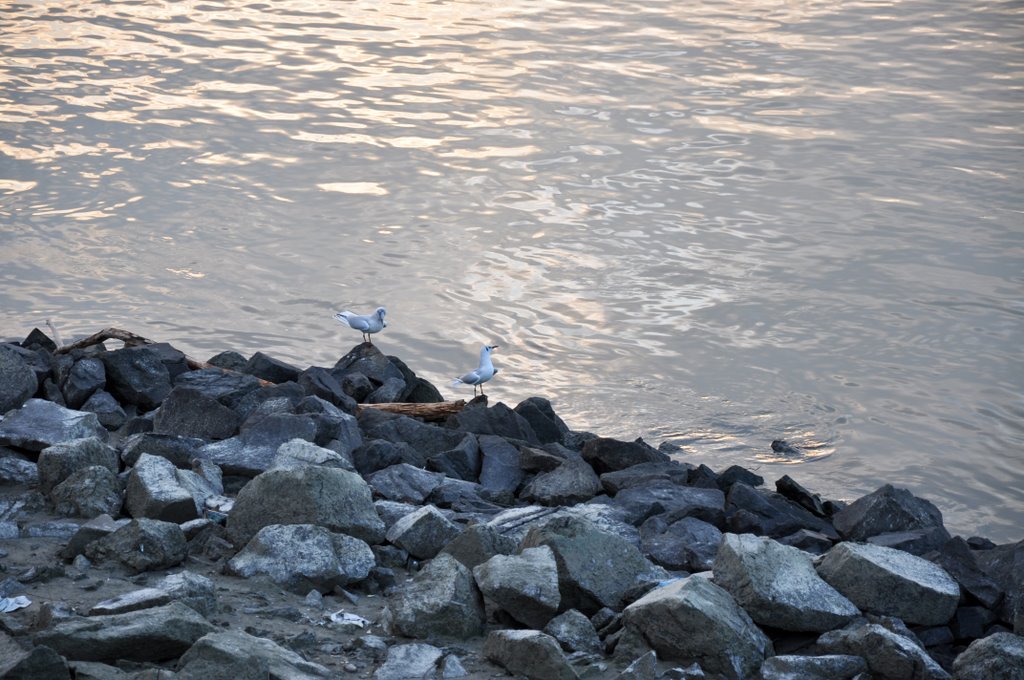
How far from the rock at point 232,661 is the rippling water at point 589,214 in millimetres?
4792

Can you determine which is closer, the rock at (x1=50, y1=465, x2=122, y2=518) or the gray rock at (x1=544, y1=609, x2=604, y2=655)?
the gray rock at (x1=544, y1=609, x2=604, y2=655)

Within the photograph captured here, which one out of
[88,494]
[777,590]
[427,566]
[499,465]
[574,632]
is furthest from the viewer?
[499,465]

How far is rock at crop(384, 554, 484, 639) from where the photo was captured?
404 cm

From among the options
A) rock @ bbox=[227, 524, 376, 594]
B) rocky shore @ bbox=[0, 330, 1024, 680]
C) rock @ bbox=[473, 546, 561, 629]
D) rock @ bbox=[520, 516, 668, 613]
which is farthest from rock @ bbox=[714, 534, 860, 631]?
rock @ bbox=[227, 524, 376, 594]

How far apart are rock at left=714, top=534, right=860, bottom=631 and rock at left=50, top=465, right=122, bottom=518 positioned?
2.34 meters

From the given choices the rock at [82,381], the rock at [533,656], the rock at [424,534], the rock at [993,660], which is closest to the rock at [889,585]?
the rock at [993,660]

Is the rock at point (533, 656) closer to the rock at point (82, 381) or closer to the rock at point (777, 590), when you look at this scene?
Answer: the rock at point (777, 590)

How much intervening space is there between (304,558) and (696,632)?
4.58ft

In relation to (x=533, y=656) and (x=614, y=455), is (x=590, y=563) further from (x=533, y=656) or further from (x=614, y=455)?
(x=614, y=455)

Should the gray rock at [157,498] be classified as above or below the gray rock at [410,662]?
above

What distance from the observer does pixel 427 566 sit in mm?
4289

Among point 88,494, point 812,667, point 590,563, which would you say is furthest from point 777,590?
point 88,494

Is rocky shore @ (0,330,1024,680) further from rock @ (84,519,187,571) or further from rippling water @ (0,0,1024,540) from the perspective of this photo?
rippling water @ (0,0,1024,540)

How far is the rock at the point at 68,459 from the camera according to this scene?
16.3 feet
